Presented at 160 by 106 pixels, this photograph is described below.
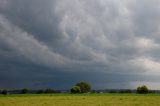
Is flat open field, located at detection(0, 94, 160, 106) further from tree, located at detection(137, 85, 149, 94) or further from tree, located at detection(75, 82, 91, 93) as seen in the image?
tree, located at detection(75, 82, 91, 93)

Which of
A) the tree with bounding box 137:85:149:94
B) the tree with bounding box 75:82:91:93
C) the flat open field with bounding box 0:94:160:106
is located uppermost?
the tree with bounding box 75:82:91:93

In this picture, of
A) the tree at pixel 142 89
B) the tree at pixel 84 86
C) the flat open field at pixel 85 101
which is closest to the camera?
the flat open field at pixel 85 101

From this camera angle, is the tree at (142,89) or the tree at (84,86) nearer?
the tree at (142,89)

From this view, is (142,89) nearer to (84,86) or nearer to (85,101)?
(84,86)

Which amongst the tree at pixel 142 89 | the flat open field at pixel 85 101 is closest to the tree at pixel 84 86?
the tree at pixel 142 89

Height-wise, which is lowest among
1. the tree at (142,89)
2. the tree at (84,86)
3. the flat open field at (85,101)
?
the flat open field at (85,101)

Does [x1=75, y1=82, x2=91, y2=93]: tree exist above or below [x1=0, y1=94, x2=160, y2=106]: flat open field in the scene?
above

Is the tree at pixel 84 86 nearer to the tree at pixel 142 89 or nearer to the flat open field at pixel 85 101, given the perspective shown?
the tree at pixel 142 89

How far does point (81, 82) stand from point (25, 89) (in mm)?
31111

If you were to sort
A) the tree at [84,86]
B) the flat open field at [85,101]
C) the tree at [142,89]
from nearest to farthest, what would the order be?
the flat open field at [85,101] → the tree at [142,89] → the tree at [84,86]

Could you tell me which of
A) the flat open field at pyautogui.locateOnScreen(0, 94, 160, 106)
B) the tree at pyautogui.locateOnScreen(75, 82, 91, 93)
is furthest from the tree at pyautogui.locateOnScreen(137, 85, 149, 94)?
the flat open field at pyautogui.locateOnScreen(0, 94, 160, 106)

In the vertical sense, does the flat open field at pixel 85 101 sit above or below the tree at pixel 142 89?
below

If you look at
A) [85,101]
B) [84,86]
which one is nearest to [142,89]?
[84,86]

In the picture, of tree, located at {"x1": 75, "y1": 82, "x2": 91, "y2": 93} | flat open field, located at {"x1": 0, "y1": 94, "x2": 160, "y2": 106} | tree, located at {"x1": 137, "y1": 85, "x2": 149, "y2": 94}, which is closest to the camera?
flat open field, located at {"x1": 0, "y1": 94, "x2": 160, "y2": 106}
